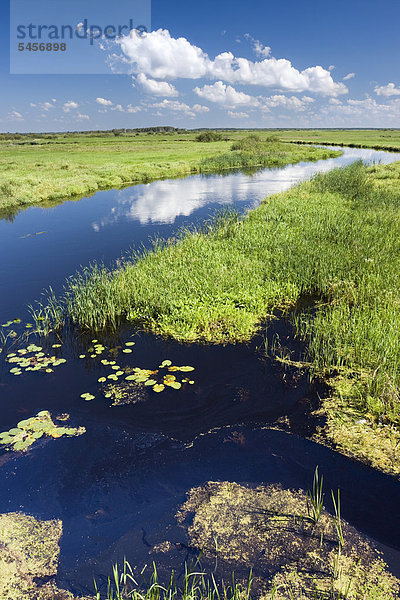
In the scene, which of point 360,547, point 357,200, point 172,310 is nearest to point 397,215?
point 357,200

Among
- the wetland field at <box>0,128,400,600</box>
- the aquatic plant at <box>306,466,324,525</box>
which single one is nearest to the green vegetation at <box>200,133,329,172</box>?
the wetland field at <box>0,128,400,600</box>

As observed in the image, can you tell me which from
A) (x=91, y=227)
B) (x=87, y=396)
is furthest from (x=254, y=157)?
(x=87, y=396)

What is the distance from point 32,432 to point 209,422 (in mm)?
3119

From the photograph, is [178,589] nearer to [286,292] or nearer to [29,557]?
[29,557]

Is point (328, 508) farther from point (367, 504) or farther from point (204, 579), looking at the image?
point (204, 579)

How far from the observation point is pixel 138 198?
97.1 feet

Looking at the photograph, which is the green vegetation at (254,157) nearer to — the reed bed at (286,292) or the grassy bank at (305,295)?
the grassy bank at (305,295)

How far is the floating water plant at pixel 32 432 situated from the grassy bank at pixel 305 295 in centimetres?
341

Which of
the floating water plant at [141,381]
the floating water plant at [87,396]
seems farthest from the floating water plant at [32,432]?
the floating water plant at [141,381]

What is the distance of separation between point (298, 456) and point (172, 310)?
16.8ft

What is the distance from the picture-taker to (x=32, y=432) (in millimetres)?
6141

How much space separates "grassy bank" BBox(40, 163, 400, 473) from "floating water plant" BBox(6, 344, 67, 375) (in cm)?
144

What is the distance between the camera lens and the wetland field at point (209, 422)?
3.93m

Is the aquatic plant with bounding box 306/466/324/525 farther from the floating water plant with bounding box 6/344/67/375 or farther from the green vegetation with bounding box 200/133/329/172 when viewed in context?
the green vegetation with bounding box 200/133/329/172
